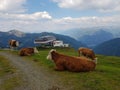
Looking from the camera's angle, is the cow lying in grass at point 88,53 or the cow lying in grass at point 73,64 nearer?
the cow lying in grass at point 73,64

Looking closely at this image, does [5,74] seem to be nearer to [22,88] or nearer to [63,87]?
[22,88]

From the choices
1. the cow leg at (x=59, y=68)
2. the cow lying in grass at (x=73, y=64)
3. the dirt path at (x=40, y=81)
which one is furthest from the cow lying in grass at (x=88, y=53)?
the dirt path at (x=40, y=81)

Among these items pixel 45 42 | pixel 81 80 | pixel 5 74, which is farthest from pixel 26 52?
pixel 45 42

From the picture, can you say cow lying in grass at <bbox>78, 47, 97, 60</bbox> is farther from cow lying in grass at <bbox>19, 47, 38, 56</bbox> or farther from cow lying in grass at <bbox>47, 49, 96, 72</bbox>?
cow lying in grass at <bbox>47, 49, 96, 72</bbox>

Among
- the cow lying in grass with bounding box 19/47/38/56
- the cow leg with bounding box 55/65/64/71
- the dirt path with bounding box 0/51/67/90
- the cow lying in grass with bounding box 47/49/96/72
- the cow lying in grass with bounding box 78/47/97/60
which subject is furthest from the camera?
the cow lying in grass with bounding box 19/47/38/56

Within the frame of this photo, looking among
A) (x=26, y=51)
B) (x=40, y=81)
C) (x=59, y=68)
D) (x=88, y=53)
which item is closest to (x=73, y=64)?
(x=59, y=68)

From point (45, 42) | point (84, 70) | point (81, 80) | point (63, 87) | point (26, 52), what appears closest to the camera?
point (63, 87)

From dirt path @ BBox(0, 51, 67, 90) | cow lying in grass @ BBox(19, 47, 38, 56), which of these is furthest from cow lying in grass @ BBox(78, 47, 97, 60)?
dirt path @ BBox(0, 51, 67, 90)

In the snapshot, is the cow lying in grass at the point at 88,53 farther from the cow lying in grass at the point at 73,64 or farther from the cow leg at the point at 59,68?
the cow leg at the point at 59,68

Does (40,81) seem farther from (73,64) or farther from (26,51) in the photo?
(26,51)

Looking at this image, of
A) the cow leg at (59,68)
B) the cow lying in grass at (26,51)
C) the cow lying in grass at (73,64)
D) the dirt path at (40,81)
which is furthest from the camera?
the cow lying in grass at (26,51)

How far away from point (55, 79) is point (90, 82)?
3.72 meters

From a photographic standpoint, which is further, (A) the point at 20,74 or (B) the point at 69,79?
(A) the point at 20,74

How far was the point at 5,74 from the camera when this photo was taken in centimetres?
2841
